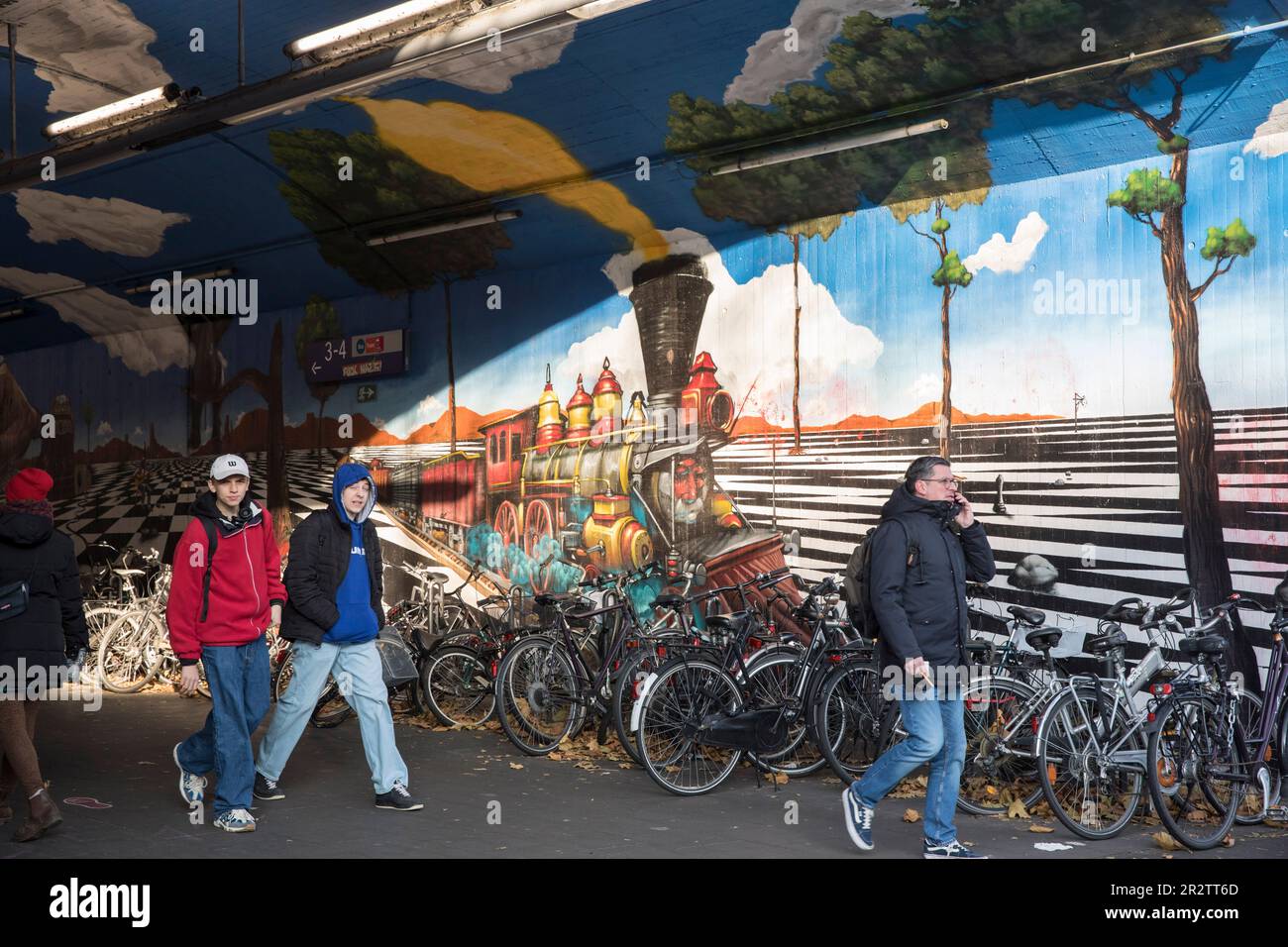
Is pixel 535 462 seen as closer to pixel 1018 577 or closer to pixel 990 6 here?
pixel 1018 577

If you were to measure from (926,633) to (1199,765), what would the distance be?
67.7 inches

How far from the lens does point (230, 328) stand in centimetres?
1385

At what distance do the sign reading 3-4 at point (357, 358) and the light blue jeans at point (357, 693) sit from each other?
6156mm

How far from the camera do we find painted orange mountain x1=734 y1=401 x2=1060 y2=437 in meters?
8.34

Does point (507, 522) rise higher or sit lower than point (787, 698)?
higher

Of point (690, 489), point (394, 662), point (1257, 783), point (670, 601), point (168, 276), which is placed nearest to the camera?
point (1257, 783)

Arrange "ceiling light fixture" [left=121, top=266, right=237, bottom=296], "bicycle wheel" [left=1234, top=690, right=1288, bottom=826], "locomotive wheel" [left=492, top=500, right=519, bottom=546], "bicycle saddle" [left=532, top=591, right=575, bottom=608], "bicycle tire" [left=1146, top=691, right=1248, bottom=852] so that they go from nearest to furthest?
"bicycle tire" [left=1146, top=691, right=1248, bottom=852], "bicycle wheel" [left=1234, top=690, right=1288, bottom=826], "bicycle saddle" [left=532, top=591, right=575, bottom=608], "locomotive wheel" [left=492, top=500, right=519, bottom=546], "ceiling light fixture" [left=121, top=266, right=237, bottom=296]

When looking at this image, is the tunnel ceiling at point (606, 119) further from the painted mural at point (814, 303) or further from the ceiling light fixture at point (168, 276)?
the ceiling light fixture at point (168, 276)

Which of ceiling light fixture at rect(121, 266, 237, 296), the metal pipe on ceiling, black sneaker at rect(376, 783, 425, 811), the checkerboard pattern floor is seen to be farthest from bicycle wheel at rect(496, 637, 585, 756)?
ceiling light fixture at rect(121, 266, 237, 296)

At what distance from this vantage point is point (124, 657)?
11766 mm

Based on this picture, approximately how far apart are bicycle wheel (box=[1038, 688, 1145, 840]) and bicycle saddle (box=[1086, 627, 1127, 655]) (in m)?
0.39

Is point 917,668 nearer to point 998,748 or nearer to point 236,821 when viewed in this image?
point 998,748

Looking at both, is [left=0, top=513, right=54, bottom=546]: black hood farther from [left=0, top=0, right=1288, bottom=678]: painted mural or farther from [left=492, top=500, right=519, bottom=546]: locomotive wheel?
[left=492, top=500, right=519, bottom=546]: locomotive wheel

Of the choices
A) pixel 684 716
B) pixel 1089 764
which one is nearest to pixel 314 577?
pixel 684 716
